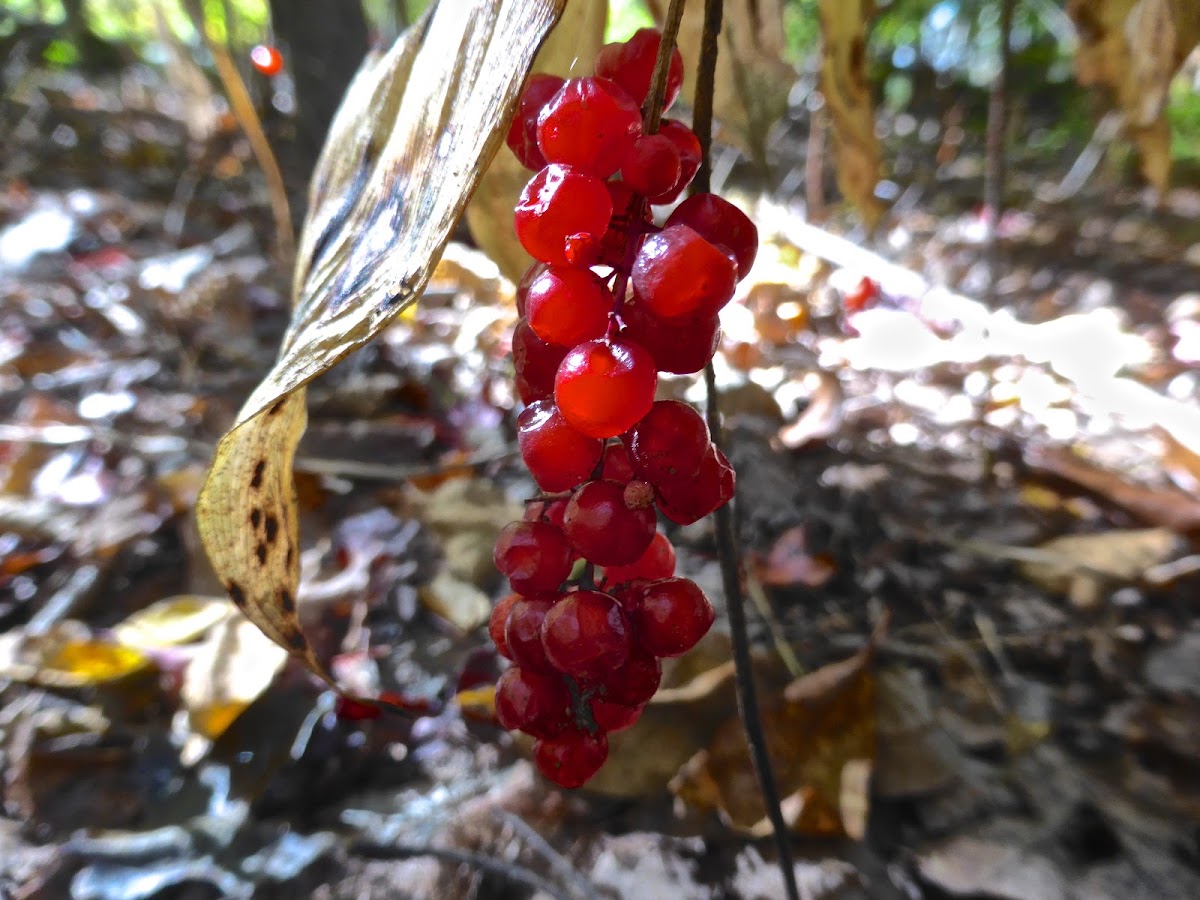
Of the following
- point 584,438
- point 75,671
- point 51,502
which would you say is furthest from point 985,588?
point 51,502

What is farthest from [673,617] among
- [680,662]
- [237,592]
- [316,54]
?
[316,54]

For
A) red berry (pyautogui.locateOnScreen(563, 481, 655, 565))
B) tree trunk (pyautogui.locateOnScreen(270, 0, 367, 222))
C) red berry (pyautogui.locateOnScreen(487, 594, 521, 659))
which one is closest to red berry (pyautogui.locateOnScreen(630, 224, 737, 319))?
red berry (pyautogui.locateOnScreen(563, 481, 655, 565))

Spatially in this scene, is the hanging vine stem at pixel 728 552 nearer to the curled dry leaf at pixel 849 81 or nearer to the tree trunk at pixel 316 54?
the curled dry leaf at pixel 849 81

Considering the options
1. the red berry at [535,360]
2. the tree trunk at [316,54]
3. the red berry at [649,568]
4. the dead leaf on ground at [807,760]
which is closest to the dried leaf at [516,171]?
the red berry at [535,360]

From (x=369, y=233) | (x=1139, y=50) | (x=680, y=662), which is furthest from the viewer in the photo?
(x=1139, y=50)

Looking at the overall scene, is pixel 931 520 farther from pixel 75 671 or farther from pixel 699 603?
pixel 75 671

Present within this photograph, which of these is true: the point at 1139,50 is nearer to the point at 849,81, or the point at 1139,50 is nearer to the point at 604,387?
the point at 849,81
